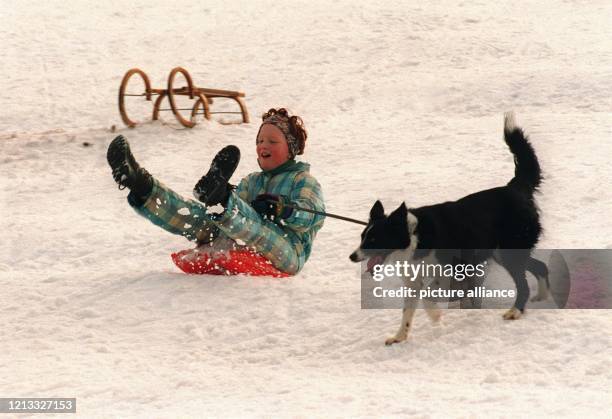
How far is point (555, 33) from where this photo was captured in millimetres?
12289

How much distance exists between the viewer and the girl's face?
502cm

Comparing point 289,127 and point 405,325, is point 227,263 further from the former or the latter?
point 405,325

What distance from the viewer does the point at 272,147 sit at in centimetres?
502

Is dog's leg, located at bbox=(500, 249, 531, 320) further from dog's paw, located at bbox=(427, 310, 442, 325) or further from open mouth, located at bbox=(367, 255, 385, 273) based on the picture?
open mouth, located at bbox=(367, 255, 385, 273)

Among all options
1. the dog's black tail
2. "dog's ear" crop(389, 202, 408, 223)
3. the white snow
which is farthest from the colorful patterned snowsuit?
the dog's black tail

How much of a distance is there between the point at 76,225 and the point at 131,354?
285 centimetres

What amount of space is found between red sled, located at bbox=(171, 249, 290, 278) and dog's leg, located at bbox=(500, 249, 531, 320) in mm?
1373

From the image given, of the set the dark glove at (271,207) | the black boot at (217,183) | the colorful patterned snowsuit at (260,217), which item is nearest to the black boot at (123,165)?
the colorful patterned snowsuit at (260,217)

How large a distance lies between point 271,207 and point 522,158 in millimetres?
1336

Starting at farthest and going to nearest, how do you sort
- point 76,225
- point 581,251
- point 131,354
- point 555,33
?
point 555,33, point 76,225, point 581,251, point 131,354

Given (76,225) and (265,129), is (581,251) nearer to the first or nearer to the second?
(265,129)

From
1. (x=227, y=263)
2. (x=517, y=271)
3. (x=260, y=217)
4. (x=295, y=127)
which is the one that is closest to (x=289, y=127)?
(x=295, y=127)

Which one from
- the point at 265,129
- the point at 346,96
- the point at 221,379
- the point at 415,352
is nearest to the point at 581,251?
the point at 415,352

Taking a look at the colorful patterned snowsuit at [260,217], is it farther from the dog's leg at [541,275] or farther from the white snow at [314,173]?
the dog's leg at [541,275]
